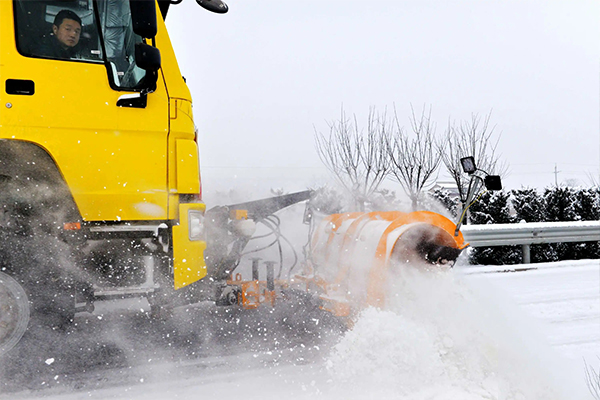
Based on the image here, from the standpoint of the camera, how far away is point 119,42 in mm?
3059

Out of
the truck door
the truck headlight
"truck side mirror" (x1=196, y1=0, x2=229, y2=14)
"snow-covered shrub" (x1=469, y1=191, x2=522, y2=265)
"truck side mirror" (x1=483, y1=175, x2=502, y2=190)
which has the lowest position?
"snow-covered shrub" (x1=469, y1=191, x2=522, y2=265)

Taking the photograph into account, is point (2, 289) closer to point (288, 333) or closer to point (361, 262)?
point (288, 333)

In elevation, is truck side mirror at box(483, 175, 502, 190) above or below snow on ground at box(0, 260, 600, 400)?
above

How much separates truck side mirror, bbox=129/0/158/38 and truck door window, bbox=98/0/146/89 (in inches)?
21.2

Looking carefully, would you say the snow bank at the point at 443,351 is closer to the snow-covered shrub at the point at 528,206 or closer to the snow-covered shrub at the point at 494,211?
the snow-covered shrub at the point at 494,211

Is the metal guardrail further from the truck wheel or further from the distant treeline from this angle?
the truck wheel

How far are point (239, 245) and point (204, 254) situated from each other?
563 mm

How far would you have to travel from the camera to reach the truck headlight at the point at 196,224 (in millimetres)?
Result: 3156

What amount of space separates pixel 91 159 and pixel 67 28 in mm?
868

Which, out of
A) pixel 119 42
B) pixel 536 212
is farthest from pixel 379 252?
pixel 536 212

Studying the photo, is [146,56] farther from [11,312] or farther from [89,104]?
[11,312]

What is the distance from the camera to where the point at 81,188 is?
291 cm

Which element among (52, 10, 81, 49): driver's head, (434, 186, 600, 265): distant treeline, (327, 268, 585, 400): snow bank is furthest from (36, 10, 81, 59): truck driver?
(434, 186, 600, 265): distant treeline

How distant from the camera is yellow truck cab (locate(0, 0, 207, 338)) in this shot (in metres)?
2.79
